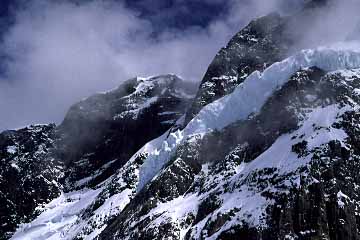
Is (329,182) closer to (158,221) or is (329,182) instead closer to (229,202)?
(229,202)

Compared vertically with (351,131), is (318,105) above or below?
above

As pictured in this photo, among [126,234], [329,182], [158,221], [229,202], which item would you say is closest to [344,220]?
[329,182]

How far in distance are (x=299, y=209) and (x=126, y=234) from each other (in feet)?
202

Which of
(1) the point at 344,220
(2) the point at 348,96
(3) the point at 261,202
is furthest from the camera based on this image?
(2) the point at 348,96

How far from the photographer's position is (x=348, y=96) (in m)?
188

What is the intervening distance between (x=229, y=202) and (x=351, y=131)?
121 feet

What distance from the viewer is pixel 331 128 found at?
17462cm

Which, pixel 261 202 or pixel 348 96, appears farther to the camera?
pixel 348 96

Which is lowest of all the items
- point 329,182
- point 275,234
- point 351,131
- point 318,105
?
point 275,234

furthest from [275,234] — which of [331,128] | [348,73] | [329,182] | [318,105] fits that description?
[348,73]

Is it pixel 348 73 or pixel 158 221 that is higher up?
pixel 348 73

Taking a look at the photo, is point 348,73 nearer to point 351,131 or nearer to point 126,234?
point 351,131

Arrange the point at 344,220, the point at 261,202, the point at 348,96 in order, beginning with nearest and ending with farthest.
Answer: the point at 344,220
the point at 261,202
the point at 348,96

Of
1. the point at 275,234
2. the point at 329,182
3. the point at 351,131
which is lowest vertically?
the point at 275,234
